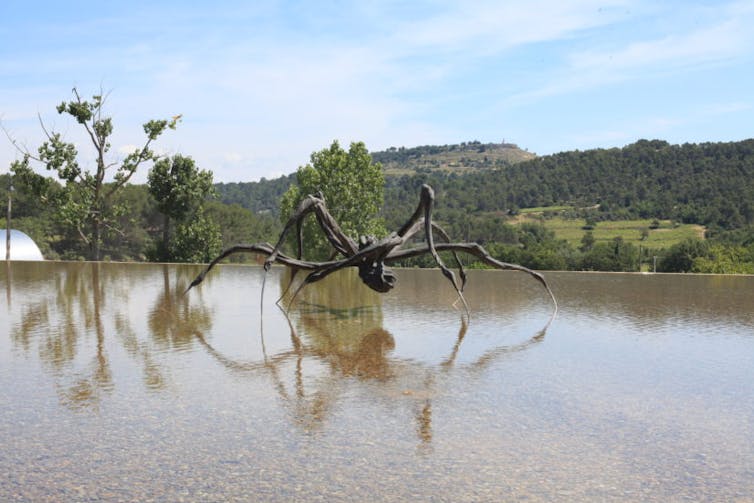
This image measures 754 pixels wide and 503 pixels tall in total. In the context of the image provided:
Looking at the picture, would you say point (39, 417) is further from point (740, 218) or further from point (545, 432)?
point (740, 218)

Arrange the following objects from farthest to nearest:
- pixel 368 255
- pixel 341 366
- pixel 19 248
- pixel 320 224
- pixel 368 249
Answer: pixel 19 248, pixel 320 224, pixel 368 255, pixel 368 249, pixel 341 366

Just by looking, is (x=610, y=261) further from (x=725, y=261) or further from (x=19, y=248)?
(x=19, y=248)

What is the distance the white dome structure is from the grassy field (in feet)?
133

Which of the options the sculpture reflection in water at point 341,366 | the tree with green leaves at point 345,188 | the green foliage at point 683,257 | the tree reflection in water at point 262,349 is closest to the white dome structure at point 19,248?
the tree with green leaves at point 345,188

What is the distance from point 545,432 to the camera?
4.60 metres

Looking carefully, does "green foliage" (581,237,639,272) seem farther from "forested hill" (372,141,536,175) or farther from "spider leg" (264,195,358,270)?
"forested hill" (372,141,536,175)

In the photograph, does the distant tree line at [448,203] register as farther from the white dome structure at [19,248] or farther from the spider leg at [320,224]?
the spider leg at [320,224]

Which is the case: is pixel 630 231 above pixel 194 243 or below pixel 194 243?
above

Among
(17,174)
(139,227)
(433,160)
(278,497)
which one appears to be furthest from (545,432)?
(433,160)

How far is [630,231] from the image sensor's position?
191 feet

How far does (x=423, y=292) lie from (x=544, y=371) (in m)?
8.55

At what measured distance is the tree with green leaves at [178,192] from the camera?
31359mm

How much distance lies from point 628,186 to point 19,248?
6353cm

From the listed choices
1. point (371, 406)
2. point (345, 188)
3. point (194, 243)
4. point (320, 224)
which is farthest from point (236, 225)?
point (371, 406)
